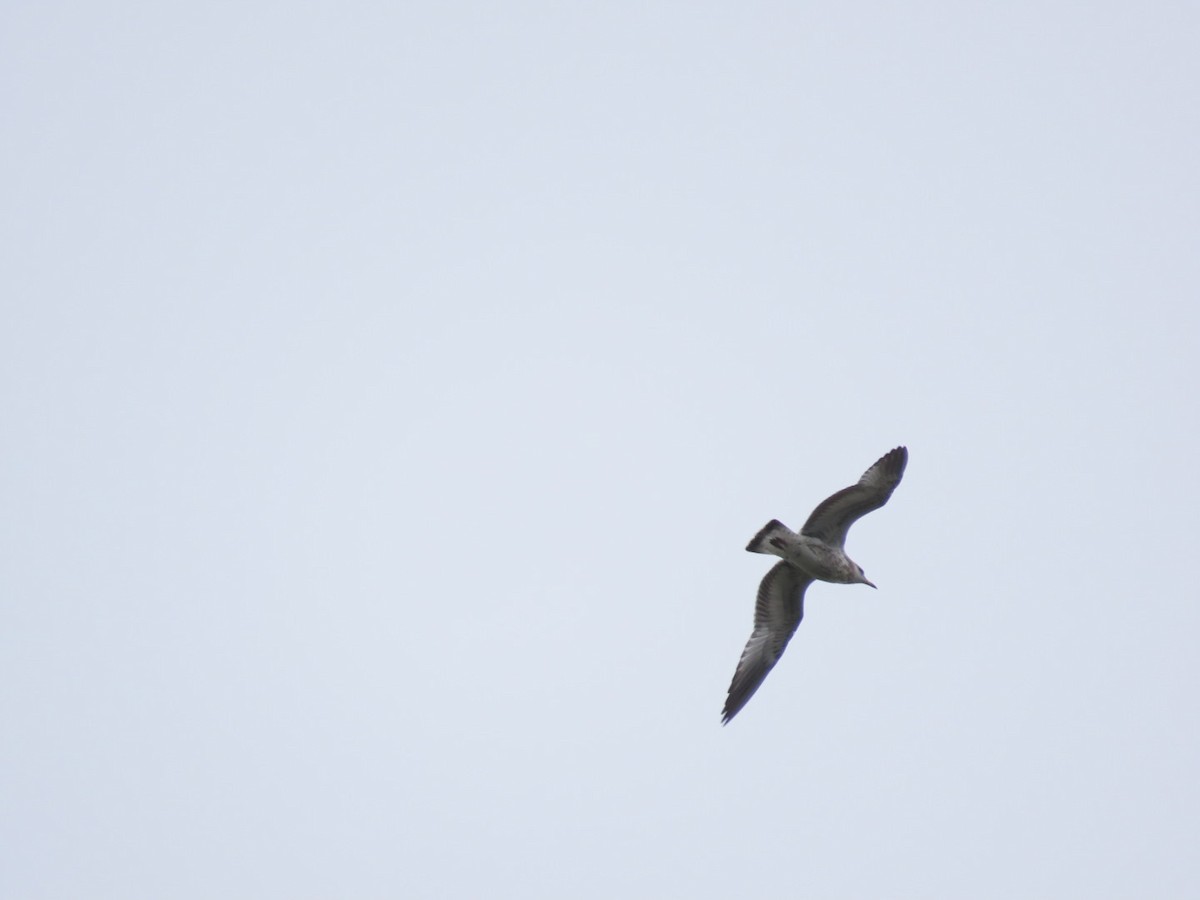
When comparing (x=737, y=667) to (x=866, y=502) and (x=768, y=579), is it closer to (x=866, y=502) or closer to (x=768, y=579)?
(x=768, y=579)

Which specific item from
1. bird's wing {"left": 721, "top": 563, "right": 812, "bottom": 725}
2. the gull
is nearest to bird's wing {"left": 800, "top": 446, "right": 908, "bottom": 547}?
the gull

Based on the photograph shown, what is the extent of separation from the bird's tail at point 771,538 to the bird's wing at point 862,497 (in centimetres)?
44

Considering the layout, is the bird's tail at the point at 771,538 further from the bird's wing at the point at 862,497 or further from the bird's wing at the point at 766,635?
the bird's wing at the point at 766,635

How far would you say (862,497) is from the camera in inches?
733

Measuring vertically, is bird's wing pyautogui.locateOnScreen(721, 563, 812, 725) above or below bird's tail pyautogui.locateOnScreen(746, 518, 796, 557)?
below

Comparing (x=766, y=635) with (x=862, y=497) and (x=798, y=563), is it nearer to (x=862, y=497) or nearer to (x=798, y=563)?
(x=798, y=563)

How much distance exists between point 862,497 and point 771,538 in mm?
1459

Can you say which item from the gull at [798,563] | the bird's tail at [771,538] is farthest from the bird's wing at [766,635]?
the bird's tail at [771,538]

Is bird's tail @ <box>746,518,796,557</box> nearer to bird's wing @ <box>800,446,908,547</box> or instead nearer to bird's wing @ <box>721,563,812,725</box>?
bird's wing @ <box>800,446,908,547</box>

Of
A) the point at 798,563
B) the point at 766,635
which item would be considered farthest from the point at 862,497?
the point at 766,635

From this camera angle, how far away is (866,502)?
18.7 metres

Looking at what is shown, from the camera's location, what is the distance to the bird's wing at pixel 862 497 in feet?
60.6

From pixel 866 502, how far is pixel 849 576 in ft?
4.08

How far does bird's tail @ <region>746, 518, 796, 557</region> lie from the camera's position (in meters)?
18.4
